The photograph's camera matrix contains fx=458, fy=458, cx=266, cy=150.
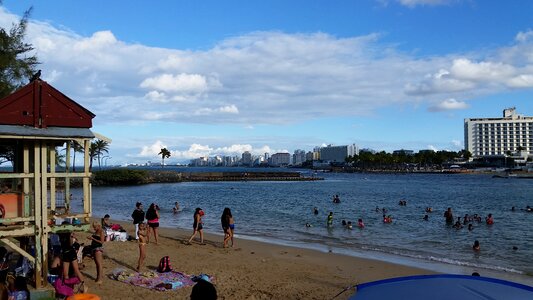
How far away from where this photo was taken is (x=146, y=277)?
37.5 ft

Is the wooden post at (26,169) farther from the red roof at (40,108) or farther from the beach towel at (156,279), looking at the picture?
the beach towel at (156,279)

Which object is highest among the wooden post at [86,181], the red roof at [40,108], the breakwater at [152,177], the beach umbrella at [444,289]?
the red roof at [40,108]

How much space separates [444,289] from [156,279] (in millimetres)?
8019

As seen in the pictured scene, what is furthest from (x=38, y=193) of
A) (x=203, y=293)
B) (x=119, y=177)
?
(x=119, y=177)

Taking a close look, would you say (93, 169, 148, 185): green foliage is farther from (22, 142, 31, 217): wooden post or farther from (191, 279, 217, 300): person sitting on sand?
(191, 279, 217, 300): person sitting on sand

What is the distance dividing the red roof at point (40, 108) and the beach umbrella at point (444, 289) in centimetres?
682

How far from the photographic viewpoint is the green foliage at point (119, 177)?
82900mm

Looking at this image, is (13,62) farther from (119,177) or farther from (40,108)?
(119,177)

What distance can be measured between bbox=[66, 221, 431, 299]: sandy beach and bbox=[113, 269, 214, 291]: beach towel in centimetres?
21

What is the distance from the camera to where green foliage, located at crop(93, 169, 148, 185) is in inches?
3264

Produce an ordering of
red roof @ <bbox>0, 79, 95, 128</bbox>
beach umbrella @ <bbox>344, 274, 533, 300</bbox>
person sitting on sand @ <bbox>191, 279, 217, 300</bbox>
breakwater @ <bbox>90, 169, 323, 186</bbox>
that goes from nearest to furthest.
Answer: person sitting on sand @ <bbox>191, 279, 217, 300</bbox> < beach umbrella @ <bbox>344, 274, 533, 300</bbox> < red roof @ <bbox>0, 79, 95, 128</bbox> < breakwater @ <bbox>90, 169, 323, 186</bbox>

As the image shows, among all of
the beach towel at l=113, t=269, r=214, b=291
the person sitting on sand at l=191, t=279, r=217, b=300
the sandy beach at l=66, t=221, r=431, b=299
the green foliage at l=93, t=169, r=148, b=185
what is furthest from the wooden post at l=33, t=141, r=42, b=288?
the green foliage at l=93, t=169, r=148, b=185

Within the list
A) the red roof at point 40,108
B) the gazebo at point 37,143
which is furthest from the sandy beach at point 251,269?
the red roof at point 40,108

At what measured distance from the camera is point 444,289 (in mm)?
5043
